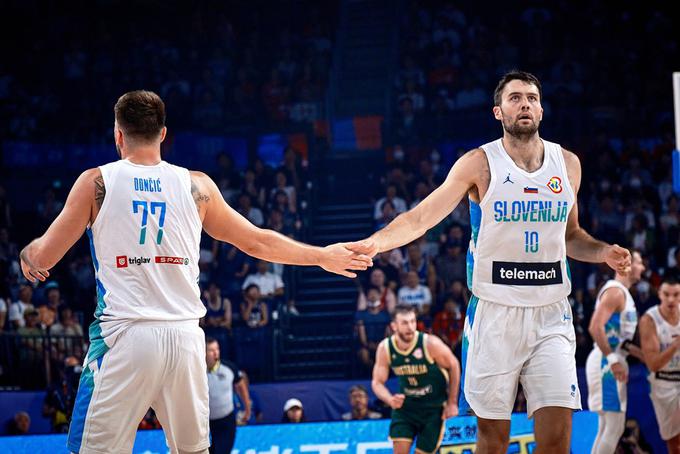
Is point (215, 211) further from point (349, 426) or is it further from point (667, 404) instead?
point (667, 404)

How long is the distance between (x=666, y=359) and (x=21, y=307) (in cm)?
867

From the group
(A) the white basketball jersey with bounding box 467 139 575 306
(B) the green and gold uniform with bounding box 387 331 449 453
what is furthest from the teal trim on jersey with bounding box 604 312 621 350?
(A) the white basketball jersey with bounding box 467 139 575 306

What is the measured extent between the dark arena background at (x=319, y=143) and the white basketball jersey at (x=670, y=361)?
1.20 meters

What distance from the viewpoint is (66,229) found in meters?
4.32

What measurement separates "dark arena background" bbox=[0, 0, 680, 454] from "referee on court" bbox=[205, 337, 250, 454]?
87 cm

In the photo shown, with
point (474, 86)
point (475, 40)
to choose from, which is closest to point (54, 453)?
point (474, 86)

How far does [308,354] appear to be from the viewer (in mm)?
13859

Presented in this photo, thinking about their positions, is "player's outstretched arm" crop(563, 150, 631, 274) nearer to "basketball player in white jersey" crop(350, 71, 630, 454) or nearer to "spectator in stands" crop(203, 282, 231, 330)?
"basketball player in white jersey" crop(350, 71, 630, 454)

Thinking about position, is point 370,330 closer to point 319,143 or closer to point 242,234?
point 319,143

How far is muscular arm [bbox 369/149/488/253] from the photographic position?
17.4 feet

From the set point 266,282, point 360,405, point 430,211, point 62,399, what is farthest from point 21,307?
point 430,211

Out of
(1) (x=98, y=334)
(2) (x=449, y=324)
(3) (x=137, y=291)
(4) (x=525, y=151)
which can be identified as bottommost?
(2) (x=449, y=324)

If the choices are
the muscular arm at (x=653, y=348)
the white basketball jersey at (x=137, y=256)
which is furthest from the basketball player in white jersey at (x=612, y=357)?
the white basketball jersey at (x=137, y=256)

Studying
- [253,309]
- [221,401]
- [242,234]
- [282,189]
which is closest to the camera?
[242,234]
